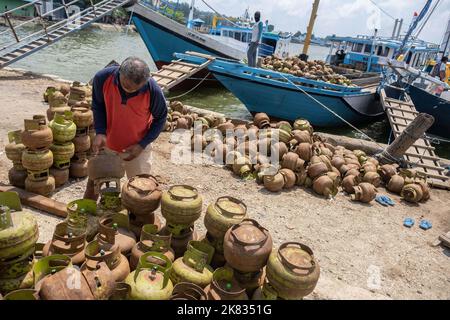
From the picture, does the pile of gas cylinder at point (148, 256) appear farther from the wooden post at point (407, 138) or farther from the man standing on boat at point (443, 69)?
the man standing on boat at point (443, 69)

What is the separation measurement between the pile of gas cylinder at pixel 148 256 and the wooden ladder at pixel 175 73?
5996 mm

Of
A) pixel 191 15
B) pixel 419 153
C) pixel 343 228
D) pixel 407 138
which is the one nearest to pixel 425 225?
pixel 343 228

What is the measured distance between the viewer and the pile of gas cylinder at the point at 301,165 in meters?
5.86

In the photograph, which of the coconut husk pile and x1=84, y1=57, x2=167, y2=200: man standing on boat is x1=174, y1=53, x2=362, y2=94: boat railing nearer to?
the coconut husk pile

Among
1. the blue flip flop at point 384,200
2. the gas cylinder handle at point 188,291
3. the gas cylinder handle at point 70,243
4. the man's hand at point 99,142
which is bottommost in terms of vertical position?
the blue flip flop at point 384,200

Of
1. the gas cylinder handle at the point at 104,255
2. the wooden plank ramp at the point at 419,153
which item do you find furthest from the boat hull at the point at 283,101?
the gas cylinder handle at the point at 104,255

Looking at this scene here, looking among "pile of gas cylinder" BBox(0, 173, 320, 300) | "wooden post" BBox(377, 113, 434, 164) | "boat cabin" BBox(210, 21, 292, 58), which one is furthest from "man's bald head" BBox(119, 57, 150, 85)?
"boat cabin" BBox(210, 21, 292, 58)

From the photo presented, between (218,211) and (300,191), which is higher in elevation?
(218,211)

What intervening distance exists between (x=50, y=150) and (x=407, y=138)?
713 centimetres

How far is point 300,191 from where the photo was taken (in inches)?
234

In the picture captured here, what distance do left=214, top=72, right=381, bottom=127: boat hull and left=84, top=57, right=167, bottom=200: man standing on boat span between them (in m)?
7.64

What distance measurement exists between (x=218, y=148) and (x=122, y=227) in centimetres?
360
